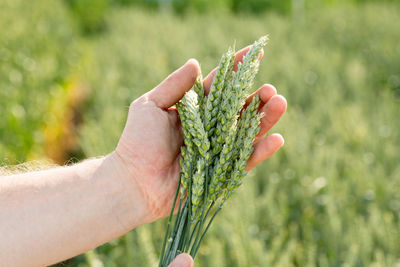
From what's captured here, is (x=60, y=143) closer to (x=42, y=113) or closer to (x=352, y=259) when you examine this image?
(x=42, y=113)

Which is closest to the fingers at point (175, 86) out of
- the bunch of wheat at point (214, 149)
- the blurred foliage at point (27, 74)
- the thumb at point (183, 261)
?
the bunch of wheat at point (214, 149)

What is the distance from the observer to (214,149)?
136cm

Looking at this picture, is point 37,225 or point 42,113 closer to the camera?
point 37,225

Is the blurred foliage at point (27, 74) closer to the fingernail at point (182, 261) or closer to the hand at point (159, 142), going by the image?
the hand at point (159, 142)

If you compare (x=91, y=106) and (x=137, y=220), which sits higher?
(x=137, y=220)

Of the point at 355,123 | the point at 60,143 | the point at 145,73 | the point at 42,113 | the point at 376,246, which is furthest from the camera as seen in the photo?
the point at 145,73

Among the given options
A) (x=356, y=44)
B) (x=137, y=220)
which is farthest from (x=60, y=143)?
(x=356, y=44)

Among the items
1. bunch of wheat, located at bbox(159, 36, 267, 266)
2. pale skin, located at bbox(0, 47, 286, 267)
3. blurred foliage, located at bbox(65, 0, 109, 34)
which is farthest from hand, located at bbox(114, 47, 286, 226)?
blurred foliage, located at bbox(65, 0, 109, 34)

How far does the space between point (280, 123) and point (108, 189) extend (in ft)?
7.60

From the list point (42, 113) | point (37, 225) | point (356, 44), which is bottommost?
point (356, 44)

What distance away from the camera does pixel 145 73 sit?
5.52 metres

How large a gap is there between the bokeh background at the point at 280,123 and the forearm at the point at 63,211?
1.11 ft

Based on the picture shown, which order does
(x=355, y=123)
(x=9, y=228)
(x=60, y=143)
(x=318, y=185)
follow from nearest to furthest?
(x=9, y=228), (x=318, y=185), (x=355, y=123), (x=60, y=143)

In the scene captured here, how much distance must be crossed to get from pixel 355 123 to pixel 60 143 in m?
3.08
